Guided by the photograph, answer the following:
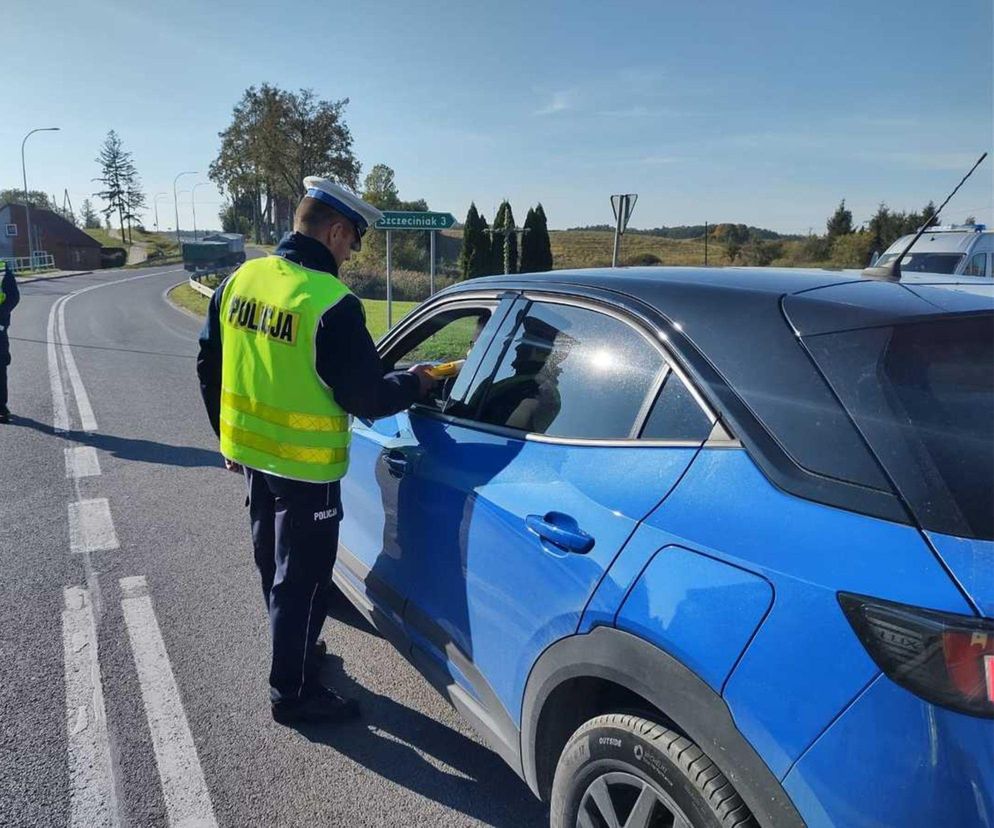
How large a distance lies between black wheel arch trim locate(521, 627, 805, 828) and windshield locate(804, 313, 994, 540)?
1.81ft

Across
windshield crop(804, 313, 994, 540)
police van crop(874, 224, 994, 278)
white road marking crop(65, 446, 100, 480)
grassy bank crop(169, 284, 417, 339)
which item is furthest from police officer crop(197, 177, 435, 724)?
police van crop(874, 224, 994, 278)

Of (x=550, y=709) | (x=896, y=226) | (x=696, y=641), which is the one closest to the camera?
(x=696, y=641)

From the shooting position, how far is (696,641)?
4.96 feet

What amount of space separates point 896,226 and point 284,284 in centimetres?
3649

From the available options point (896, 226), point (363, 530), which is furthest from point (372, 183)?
point (363, 530)

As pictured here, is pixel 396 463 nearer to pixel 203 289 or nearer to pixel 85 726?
pixel 85 726

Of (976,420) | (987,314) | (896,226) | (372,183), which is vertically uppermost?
(372,183)

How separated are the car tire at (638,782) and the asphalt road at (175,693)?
2.24 feet

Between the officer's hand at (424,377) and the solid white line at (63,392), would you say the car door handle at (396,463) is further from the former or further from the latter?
the solid white line at (63,392)

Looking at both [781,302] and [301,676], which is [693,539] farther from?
[301,676]

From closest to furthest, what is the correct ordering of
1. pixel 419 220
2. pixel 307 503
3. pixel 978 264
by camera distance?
1. pixel 307 503
2. pixel 419 220
3. pixel 978 264

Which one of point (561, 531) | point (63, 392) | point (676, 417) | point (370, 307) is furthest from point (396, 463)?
point (370, 307)

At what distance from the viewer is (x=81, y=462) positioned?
637 centimetres

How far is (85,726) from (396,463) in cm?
158
